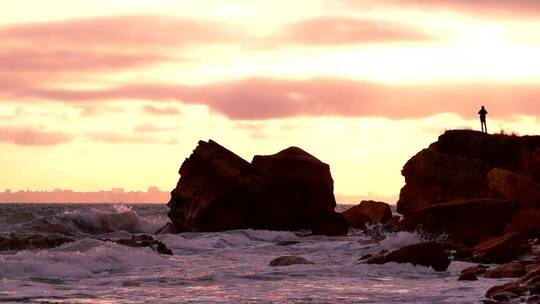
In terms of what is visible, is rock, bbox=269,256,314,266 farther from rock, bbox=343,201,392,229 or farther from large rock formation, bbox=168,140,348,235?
rock, bbox=343,201,392,229

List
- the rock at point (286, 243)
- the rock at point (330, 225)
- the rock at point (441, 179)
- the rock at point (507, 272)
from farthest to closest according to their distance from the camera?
the rock at point (330, 225) < the rock at point (441, 179) < the rock at point (286, 243) < the rock at point (507, 272)

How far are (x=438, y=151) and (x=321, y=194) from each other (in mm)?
8293

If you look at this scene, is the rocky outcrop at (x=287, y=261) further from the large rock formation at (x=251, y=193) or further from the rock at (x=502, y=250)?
the large rock formation at (x=251, y=193)

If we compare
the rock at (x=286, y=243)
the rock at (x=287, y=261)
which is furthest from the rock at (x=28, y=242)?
the rock at (x=287, y=261)

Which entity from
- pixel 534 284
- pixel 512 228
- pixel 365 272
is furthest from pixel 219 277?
pixel 512 228

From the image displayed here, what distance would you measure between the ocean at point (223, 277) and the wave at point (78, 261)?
0.03 meters

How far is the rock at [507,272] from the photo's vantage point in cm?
2022

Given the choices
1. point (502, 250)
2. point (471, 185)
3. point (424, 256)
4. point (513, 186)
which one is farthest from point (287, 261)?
point (471, 185)

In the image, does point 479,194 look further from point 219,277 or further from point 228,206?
point 219,277

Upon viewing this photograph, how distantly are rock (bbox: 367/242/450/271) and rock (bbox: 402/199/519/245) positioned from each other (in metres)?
6.33

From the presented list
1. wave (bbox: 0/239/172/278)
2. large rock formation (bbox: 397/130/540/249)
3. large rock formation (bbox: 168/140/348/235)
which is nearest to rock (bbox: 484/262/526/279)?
large rock formation (bbox: 397/130/540/249)

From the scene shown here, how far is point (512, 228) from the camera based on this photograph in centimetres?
2839

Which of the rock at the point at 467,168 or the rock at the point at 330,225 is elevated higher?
the rock at the point at 467,168

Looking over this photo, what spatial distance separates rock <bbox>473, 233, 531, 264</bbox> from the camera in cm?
2377
